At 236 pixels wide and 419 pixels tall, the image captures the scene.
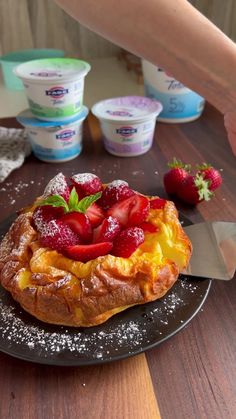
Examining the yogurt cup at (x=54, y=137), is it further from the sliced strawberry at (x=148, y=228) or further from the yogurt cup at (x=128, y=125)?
the sliced strawberry at (x=148, y=228)

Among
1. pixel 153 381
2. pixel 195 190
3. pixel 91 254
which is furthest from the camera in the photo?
pixel 195 190

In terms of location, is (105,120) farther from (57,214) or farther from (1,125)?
(57,214)

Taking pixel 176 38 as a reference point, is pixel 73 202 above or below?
below

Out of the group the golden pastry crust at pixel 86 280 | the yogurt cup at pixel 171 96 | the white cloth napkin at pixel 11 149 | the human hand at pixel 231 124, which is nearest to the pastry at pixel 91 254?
the golden pastry crust at pixel 86 280

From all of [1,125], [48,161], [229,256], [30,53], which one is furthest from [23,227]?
[30,53]

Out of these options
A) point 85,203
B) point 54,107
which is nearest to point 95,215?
point 85,203

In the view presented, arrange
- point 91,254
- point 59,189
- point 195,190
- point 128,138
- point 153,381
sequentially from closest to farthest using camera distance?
point 153,381 → point 91,254 → point 59,189 → point 195,190 → point 128,138

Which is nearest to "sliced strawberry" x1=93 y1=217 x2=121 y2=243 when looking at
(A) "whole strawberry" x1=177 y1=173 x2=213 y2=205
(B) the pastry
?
(B) the pastry

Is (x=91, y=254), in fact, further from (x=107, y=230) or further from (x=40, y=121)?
(x=40, y=121)

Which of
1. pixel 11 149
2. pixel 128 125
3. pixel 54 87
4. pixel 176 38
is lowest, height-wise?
pixel 11 149
